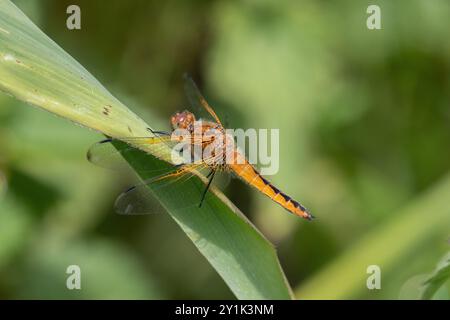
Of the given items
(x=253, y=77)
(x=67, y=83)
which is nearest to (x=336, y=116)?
(x=253, y=77)

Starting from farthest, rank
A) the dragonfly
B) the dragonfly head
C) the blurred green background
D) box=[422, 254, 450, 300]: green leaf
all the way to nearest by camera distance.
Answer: the blurred green background → the dragonfly head → the dragonfly → box=[422, 254, 450, 300]: green leaf

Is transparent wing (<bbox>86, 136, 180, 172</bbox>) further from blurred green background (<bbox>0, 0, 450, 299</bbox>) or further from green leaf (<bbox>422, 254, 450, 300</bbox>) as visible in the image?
blurred green background (<bbox>0, 0, 450, 299</bbox>)

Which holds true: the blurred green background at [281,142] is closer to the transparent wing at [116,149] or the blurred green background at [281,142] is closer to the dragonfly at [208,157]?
the dragonfly at [208,157]

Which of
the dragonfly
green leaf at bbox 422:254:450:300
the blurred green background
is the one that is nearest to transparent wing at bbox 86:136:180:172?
the dragonfly

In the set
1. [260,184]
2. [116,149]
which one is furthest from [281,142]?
[116,149]

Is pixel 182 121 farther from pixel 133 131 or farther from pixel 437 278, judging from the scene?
pixel 437 278

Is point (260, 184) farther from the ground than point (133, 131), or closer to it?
closer to it
